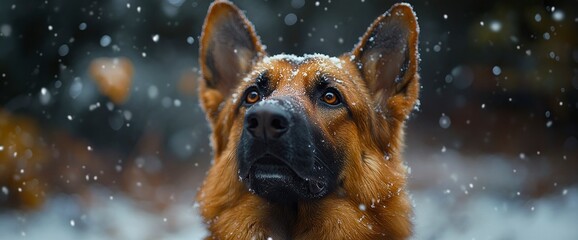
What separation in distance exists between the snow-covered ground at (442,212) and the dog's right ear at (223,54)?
4.08 metres

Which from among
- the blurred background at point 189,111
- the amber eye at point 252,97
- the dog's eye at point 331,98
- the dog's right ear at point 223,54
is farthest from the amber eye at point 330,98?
the blurred background at point 189,111

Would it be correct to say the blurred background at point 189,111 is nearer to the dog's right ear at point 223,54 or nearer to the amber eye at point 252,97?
the dog's right ear at point 223,54

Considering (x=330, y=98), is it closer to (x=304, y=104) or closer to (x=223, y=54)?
(x=304, y=104)

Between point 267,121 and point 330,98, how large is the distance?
25.9 inches

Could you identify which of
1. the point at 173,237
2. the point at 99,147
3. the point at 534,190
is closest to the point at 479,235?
the point at 534,190

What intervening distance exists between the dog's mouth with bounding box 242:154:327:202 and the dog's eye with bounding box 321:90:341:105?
486 millimetres

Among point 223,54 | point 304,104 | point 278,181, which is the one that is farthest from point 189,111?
point 278,181

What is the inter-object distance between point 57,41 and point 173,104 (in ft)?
6.79

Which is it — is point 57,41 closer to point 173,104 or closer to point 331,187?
point 173,104

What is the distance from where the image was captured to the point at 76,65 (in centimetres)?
900

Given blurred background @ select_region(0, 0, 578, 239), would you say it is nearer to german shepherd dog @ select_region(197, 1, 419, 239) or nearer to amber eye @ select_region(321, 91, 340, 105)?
german shepherd dog @ select_region(197, 1, 419, 239)

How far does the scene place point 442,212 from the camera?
8.25m

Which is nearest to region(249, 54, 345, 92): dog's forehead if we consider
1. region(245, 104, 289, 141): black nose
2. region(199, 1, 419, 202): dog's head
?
region(199, 1, 419, 202): dog's head

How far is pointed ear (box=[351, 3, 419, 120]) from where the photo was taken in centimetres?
355
